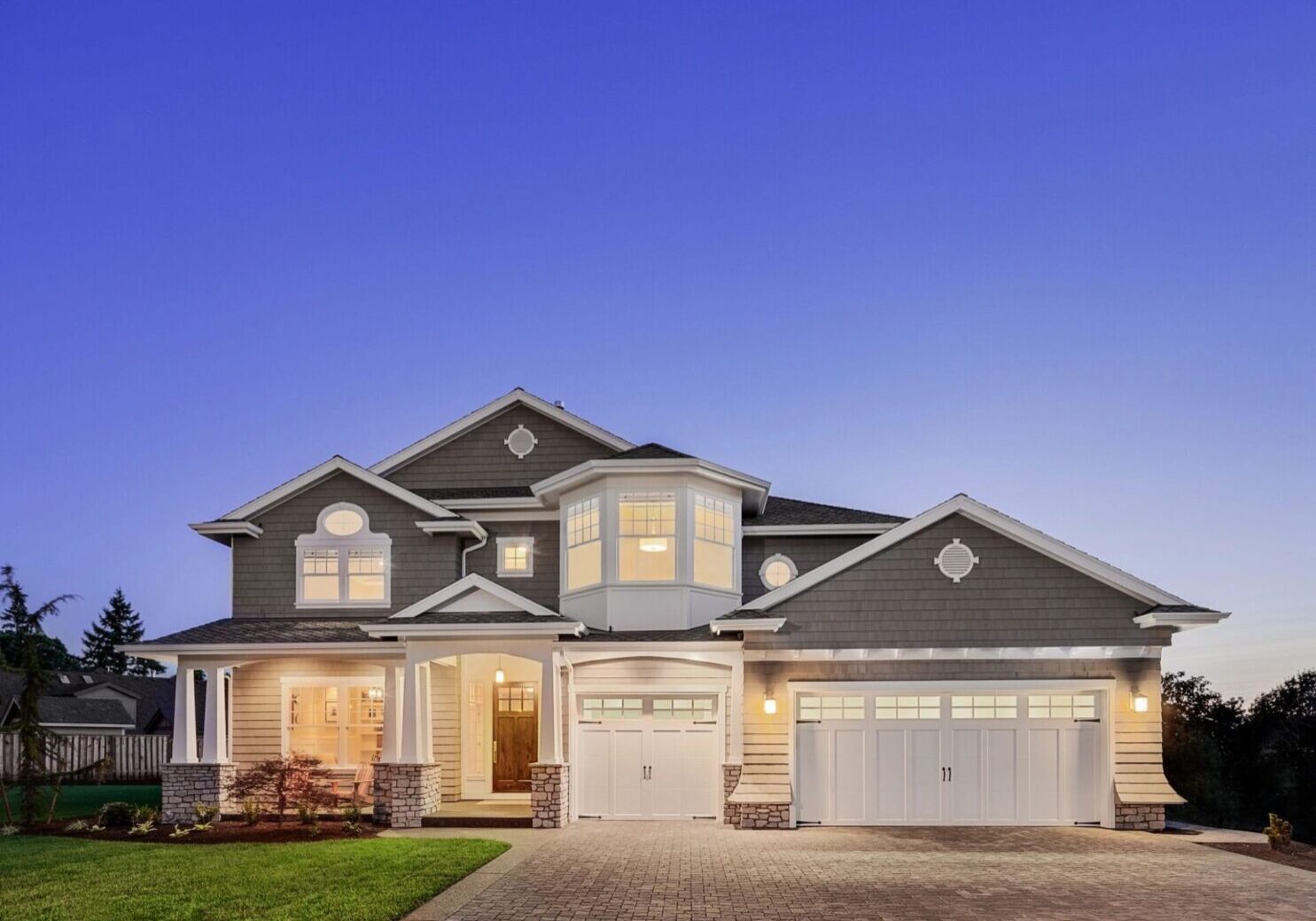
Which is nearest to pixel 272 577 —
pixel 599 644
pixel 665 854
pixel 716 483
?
pixel 599 644

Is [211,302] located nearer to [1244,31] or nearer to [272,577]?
[272,577]

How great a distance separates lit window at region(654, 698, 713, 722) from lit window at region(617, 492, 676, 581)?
208 cm

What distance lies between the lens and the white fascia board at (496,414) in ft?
72.9

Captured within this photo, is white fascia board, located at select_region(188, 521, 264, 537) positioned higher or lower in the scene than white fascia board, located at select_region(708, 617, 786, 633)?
higher

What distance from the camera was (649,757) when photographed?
1825 centimetres

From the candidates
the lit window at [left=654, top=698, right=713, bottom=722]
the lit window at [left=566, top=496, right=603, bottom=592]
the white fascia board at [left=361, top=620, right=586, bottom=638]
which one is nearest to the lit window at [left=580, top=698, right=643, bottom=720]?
the lit window at [left=654, top=698, right=713, bottom=722]

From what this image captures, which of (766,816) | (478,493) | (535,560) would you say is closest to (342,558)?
(478,493)

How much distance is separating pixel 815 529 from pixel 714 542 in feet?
7.79

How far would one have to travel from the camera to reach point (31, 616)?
1902 centimetres

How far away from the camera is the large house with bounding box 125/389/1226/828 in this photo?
17.1m

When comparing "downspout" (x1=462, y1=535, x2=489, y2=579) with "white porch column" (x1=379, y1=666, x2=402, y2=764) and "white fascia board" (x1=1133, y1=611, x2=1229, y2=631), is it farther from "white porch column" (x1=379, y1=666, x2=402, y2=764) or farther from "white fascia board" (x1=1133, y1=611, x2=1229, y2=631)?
"white fascia board" (x1=1133, y1=611, x2=1229, y2=631)

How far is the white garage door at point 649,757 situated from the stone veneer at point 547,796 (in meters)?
1.17

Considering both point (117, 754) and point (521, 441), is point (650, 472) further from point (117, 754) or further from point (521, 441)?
point (117, 754)

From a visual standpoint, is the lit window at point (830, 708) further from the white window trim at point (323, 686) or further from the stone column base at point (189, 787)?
the stone column base at point (189, 787)
